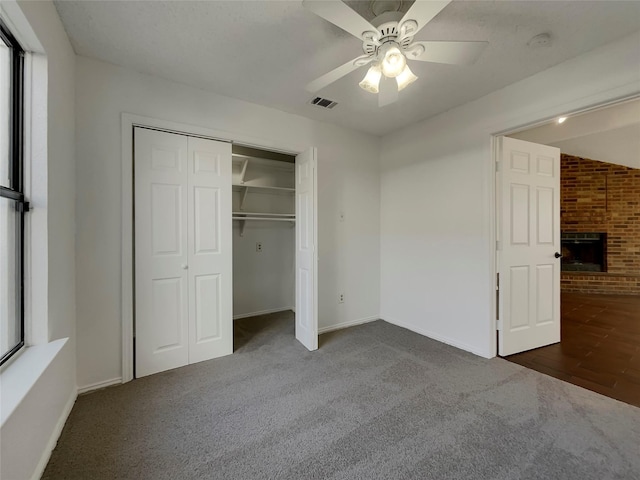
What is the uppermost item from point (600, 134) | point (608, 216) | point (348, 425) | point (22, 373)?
point (600, 134)

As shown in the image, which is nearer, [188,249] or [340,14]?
[340,14]

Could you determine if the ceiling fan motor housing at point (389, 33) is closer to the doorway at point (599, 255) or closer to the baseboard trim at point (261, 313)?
the doorway at point (599, 255)

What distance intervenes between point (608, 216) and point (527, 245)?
415 centimetres

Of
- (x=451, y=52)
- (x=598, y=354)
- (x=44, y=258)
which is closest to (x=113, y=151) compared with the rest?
(x=44, y=258)

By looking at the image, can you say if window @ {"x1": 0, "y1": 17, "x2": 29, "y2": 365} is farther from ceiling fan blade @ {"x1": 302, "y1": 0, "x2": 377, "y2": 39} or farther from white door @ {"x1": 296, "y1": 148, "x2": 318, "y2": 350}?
white door @ {"x1": 296, "y1": 148, "x2": 318, "y2": 350}

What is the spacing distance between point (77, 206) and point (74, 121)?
611 millimetres

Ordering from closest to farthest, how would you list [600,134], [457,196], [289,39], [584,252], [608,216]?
[289,39], [457,196], [600,134], [608,216], [584,252]

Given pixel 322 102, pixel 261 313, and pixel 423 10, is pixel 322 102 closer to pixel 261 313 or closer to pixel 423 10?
pixel 423 10

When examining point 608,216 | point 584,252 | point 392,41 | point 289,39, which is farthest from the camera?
point 584,252

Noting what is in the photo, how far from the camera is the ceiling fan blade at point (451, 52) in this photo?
1409 millimetres

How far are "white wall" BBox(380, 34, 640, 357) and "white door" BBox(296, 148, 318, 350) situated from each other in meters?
1.27

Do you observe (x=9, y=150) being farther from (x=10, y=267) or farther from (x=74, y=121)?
(x=74, y=121)

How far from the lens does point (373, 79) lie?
1720mm

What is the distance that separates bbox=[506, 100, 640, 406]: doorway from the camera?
2375mm
